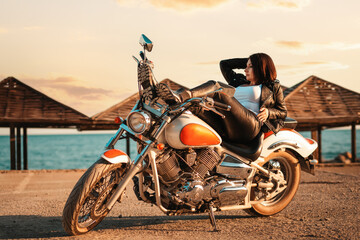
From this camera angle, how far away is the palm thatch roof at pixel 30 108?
16906 millimetres

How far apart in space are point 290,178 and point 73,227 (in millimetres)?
2853

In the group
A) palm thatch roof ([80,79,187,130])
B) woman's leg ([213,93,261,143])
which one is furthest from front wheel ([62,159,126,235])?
palm thatch roof ([80,79,187,130])

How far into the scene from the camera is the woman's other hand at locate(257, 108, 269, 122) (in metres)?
4.94

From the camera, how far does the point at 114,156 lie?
4137mm

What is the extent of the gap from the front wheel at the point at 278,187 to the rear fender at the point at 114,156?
1.86 metres

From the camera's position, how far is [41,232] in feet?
15.5

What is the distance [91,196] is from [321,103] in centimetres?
1670

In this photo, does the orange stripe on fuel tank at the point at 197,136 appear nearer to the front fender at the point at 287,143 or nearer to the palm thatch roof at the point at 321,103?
the front fender at the point at 287,143

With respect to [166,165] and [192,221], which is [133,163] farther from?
[192,221]

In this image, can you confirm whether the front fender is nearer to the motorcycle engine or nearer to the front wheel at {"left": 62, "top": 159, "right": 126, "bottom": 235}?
the motorcycle engine

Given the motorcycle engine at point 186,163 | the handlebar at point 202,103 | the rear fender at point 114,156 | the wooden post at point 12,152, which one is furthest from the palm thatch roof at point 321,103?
the rear fender at point 114,156

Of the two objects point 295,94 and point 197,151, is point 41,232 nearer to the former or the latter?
point 197,151

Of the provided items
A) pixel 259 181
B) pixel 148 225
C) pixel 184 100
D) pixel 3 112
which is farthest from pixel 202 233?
pixel 3 112

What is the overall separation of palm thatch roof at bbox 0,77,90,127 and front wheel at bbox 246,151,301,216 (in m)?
12.4
